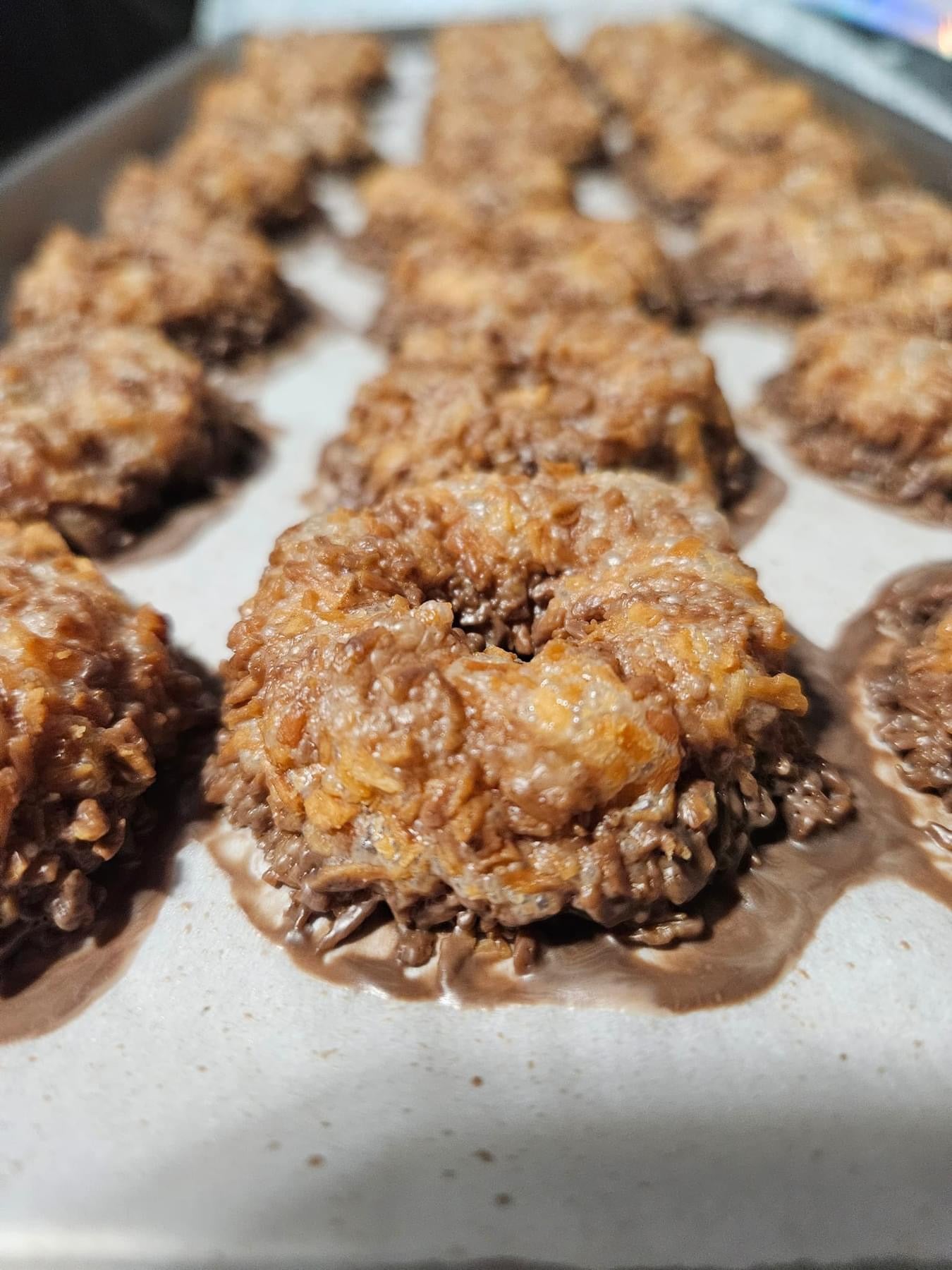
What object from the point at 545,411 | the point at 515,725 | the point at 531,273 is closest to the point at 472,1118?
the point at 515,725

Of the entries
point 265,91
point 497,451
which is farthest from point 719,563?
point 265,91

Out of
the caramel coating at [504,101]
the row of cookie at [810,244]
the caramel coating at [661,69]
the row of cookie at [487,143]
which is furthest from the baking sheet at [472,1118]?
the caramel coating at [661,69]

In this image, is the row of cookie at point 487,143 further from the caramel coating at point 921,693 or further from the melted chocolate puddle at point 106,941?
the melted chocolate puddle at point 106,941

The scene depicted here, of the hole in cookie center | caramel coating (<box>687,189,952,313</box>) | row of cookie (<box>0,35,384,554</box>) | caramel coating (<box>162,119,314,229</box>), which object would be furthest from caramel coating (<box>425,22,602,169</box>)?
the hole in cookie center

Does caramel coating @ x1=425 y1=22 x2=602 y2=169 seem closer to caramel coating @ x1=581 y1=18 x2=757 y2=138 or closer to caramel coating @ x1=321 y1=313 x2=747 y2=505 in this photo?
caramel coating @ x1=581 y1=18 x2=757 y2=138

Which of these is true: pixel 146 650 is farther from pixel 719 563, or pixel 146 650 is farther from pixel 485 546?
pixel 719 563

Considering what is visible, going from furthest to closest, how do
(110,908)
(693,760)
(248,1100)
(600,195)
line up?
(600,195), (110,908), (693,760), (248,1100)

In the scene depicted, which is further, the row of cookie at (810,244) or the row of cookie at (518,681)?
the row of cookie at (810,244)
